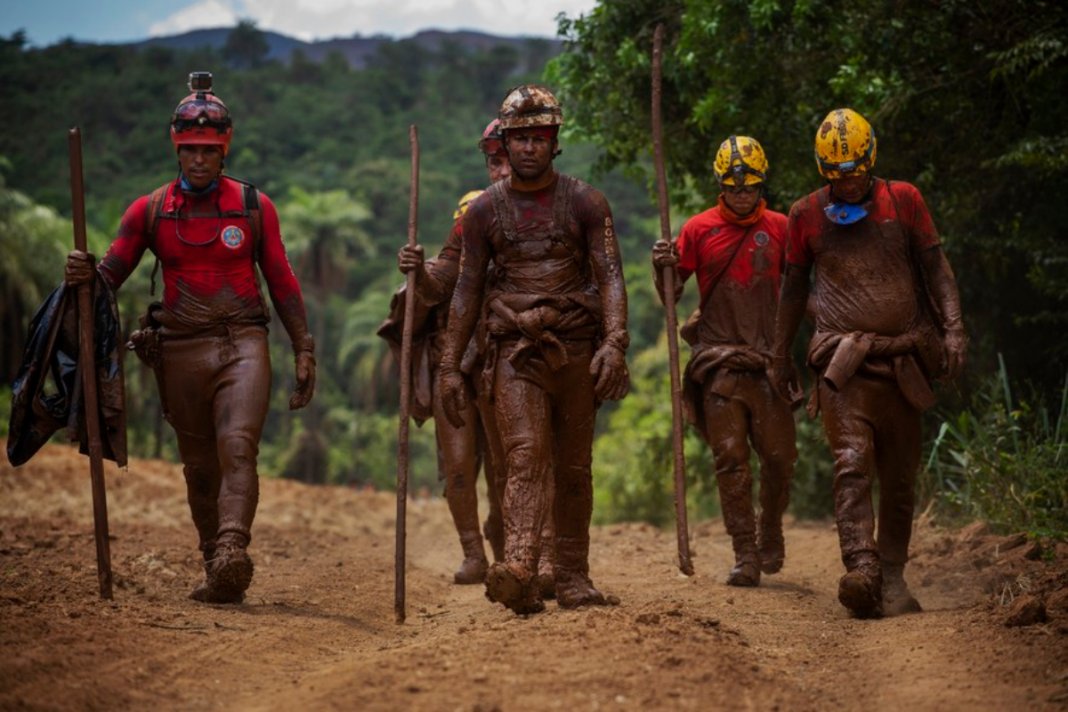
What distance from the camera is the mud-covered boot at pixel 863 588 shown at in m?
8.40

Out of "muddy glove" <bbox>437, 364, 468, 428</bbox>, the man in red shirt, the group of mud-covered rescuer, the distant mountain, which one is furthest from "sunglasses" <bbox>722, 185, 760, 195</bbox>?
the distant mountain

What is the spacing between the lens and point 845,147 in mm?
8820

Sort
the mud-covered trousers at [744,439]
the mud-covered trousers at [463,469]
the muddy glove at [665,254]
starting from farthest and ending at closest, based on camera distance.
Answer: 1. the mud-covered trousers at [463,469]
2. the mud-covered trousers at [744,439]
3. the muddy glove at [665,254]

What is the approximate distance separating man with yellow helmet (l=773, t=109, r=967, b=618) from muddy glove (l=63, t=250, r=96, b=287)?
3862 millimetres

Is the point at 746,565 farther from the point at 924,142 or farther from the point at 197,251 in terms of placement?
the point at 924,142

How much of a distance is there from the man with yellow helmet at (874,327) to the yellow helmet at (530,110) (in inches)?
59.6

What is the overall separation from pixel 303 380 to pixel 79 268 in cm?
139

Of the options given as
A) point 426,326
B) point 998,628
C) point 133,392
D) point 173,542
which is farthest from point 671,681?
point 133,392

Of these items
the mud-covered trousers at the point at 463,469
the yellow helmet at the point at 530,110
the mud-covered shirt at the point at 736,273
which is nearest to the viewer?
the yellow helmet at the point at 530,110

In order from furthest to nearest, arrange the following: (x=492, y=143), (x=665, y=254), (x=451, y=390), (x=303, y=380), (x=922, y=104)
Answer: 1. (x=922, y=104)
2. (x=492, y=143)
3. (x=303, y=380)
4. (x=665, y=254)
5. (x=451, y=390)

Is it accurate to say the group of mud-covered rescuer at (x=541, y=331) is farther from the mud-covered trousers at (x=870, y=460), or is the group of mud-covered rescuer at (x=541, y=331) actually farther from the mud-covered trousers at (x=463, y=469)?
the mud-covered trousers at (x=463, y=469)

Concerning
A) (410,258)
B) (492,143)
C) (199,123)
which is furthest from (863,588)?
(199,123)

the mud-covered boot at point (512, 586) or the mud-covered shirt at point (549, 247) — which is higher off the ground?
the mud-covered shirt at point (549, 247)

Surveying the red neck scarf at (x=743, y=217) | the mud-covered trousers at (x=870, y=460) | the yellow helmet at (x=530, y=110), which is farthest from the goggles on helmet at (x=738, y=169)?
the yellow helmet at (x=530, y=110)
